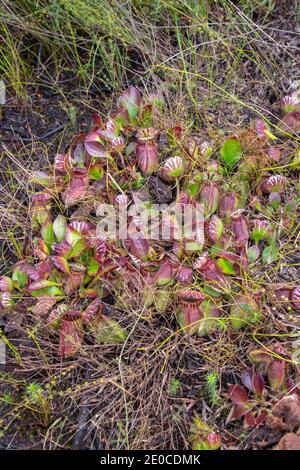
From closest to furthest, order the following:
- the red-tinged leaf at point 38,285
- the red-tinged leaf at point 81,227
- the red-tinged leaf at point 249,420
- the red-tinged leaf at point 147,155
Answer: the red-tinged leaf at point 249,420 < the red-tinged leaf at point 38,285 < the red-tinged leaf at point 81,227 < the red-tinged leaf at point 147,155

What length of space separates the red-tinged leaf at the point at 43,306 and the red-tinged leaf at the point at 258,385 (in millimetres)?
710

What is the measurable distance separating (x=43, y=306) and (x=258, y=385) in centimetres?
74

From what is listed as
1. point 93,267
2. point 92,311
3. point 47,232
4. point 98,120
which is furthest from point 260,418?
point 98,120

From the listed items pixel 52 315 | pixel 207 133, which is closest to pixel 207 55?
pixel 207 133

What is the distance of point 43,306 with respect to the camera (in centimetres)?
179

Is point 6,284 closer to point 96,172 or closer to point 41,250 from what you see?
point 41,250

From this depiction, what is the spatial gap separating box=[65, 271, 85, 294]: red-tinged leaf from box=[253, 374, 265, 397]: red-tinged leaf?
0.67 metres

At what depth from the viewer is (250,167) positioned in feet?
6.71

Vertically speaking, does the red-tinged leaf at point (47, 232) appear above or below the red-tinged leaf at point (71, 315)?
above

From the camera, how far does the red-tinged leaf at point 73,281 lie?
1.83m

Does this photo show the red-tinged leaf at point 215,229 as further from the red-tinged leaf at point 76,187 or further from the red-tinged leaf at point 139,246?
the red-tinged leaf at point 76,187

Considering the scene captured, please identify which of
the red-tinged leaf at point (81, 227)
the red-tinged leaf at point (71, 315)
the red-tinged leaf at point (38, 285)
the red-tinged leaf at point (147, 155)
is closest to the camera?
the red-tinged leaf at point (71, 315)

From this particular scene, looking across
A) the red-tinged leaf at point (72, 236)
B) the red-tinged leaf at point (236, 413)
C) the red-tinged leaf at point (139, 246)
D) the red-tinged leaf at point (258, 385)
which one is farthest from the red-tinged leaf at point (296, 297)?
the red-tinged leaf at point (72, 236)

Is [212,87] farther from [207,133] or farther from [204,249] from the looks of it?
[204,249]
